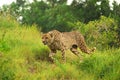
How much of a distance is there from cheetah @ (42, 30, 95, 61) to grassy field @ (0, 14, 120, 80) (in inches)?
11.0

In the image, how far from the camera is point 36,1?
3619 cm

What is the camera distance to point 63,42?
38.9 ft

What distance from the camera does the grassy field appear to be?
10590mm

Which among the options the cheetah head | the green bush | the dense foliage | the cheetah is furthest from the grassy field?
the green bush

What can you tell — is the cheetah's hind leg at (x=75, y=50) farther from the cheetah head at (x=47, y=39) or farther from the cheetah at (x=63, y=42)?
the cheetah head at (x=47, y=39)

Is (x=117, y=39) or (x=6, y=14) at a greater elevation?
(x=6, y=14)

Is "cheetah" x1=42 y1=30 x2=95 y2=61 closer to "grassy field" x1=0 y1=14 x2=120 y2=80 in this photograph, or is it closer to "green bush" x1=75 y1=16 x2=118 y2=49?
"grassy field" x1=0 y1=14 x2=120 y2=80

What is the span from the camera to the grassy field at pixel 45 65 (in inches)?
417

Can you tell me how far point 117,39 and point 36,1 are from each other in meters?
19.0

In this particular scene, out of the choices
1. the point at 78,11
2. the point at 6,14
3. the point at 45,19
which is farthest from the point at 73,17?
the point at 6,14

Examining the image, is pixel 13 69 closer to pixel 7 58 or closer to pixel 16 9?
pixel 7 58

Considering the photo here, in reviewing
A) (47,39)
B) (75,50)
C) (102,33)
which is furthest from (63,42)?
(102,33)

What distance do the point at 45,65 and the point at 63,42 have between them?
82 centimetres

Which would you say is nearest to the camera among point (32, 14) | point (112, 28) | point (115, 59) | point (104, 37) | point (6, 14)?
point (115, 59)
